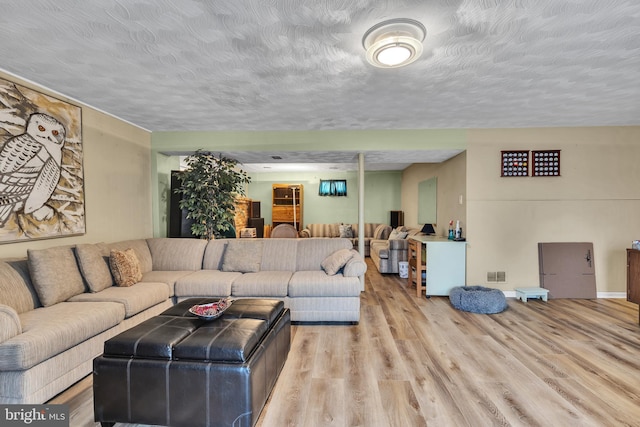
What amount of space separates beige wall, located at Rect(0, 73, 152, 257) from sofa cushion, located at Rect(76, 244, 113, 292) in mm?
375

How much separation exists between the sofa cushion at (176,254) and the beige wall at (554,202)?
399cm

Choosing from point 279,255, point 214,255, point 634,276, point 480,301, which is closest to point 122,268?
point 214,255

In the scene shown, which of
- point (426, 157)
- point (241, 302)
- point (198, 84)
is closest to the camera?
point (241, 302)

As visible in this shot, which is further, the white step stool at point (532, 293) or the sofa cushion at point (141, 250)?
the white step stool at point (532, 293)

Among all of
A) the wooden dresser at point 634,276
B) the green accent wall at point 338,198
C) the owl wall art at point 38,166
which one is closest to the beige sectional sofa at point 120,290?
the owl wall art at point 38,166

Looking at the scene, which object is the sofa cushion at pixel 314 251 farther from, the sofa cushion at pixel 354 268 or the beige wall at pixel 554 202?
the beige wall at pixel 554 202

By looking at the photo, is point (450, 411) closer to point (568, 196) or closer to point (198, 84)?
point (198, 84)

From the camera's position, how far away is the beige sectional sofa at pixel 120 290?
5.88ft

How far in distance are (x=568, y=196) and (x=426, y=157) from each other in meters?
2.10

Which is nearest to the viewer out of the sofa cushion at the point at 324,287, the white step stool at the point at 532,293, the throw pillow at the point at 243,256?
the sofa cushion at the point at 324,287

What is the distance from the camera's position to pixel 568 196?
13.7ft

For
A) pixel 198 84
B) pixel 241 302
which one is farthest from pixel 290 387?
pixel 198 84

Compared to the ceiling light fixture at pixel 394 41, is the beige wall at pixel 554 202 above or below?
below
